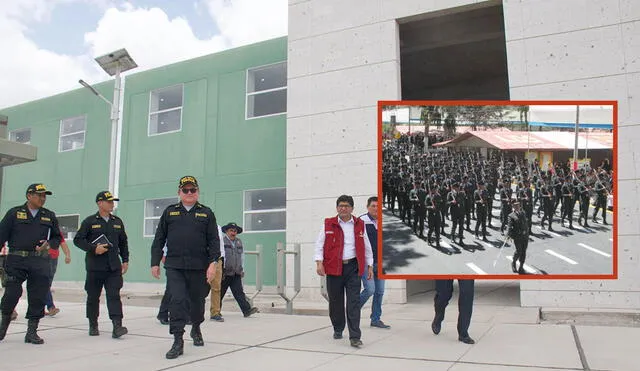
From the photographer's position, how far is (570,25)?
9578 mm

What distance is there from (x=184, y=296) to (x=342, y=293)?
1893mm

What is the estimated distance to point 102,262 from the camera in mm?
6660

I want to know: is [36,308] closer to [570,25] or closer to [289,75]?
[289,75]

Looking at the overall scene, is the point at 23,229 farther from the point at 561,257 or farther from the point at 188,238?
the point at 561,257

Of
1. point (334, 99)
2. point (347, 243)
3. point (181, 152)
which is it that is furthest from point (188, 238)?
point (181, 152)

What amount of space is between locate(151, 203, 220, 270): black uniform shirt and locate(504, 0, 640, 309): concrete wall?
5.92 m

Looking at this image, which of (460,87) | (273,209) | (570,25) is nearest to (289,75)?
(273,209)

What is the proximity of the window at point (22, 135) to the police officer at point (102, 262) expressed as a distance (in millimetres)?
17185

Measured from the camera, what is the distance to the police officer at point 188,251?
569 cm

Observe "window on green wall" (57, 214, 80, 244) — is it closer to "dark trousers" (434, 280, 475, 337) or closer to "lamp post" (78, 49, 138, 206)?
"lamp post" (78, 49, 138, 206)

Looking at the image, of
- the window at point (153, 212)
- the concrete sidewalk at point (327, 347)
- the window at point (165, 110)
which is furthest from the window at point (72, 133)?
the concrete sidewalk at point (327, 347)

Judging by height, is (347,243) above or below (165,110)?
below

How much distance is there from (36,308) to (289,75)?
773 centimetres

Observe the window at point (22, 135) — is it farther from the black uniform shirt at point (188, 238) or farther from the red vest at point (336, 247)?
the red vest at point (336, 247)
